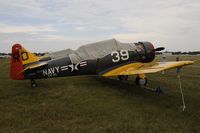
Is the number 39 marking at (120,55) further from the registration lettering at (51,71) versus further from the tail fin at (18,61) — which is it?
the tail fin at (18,61)

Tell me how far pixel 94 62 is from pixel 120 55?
138 cm

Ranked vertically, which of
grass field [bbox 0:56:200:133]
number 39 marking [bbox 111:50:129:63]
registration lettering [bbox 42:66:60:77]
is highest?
number 39 marking [bbox 111:50:129:63]

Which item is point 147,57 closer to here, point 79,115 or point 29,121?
point 79,115

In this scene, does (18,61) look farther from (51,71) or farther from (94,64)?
(94,64)

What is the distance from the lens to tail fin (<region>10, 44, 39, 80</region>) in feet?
35.9

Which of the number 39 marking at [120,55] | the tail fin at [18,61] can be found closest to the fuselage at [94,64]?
the number 39 marking at [120,55]

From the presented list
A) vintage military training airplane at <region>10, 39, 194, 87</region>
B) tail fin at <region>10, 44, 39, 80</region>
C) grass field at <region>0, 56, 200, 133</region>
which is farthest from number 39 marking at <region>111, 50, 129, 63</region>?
tail fin at <region>10, 44, 39, 80</region>

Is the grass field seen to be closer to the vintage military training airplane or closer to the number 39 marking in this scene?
the vintage military training airplane

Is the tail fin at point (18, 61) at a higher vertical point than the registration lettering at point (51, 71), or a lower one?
higher

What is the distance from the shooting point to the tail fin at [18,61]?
A: 431 inches

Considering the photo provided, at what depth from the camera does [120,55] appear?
1223cm

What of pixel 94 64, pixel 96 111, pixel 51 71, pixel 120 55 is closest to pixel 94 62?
pixel 94 64

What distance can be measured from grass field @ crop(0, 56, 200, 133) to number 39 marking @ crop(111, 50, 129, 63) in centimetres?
184

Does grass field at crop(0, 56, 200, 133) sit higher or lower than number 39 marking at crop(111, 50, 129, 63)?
lower
